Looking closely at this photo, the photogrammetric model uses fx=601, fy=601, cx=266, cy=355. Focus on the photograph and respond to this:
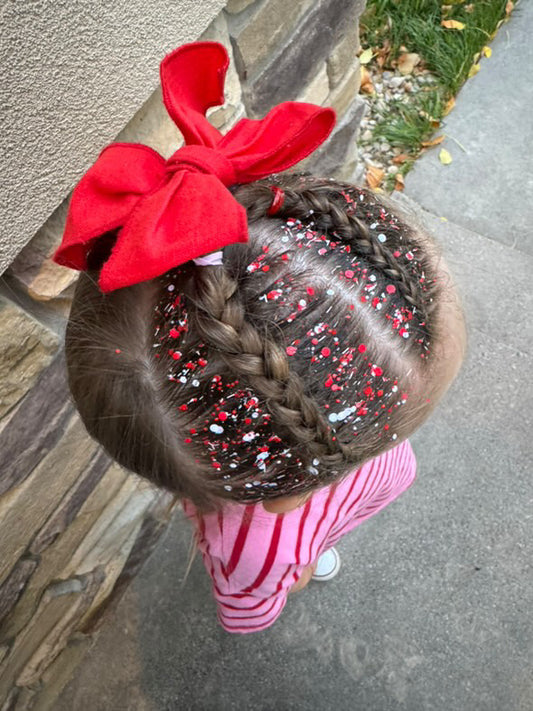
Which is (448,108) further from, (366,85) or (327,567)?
(327,567)

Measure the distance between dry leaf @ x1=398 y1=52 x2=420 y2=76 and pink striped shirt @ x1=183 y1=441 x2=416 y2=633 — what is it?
6.93 feet

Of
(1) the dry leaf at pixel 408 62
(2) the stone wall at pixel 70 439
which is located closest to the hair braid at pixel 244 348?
(2) the stone wall at pixel 70 439

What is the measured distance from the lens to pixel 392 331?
85cm

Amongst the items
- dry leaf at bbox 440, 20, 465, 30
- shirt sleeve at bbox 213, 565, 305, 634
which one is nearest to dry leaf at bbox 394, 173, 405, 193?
dry leaf at bbox 440, 20, 465, 30

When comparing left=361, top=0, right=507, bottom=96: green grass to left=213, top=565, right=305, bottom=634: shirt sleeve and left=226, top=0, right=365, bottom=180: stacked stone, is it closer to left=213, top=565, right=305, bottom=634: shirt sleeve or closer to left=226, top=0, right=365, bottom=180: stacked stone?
left=226, top=0, right=365, bottom=180: stacked stone

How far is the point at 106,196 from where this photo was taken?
739mm

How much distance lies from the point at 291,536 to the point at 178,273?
24.9 inches

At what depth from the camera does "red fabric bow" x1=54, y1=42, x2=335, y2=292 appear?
2.16 feet

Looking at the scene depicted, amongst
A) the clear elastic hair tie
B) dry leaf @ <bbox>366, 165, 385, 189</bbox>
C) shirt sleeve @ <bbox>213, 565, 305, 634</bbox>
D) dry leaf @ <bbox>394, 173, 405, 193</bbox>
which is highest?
the clear elastic hair tie

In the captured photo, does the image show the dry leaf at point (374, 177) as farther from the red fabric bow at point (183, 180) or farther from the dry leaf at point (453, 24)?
the red fabric bow at point (183, 180)

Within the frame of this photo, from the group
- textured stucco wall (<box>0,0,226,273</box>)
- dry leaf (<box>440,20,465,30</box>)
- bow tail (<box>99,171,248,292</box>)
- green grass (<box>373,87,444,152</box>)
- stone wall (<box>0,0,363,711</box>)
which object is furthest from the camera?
dry leaf (<box>440,20,465,30</box>)

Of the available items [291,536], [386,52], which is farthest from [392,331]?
[386,52]

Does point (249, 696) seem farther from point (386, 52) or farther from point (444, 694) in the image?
point (386, 52)

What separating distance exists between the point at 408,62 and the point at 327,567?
2275 millimetres
